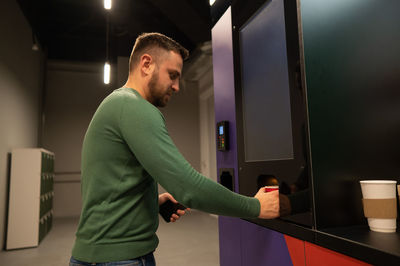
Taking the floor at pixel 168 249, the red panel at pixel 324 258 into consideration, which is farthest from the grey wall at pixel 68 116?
the red panel at pixel 324 258

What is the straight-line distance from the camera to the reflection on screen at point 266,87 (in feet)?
3.97

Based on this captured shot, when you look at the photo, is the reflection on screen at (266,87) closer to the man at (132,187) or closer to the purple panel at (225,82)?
the purple panel at (225,82)

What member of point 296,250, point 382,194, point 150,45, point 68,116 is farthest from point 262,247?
point 68,116

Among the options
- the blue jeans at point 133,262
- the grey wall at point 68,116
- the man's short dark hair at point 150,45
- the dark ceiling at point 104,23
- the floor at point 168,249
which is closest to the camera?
the blue jeans at point 133,262

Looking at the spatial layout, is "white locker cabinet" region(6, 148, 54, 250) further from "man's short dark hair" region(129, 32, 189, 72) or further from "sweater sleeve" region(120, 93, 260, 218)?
"sweater sleeve" region(120, 93, 260, 218)

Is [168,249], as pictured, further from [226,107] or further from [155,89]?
[155,89]

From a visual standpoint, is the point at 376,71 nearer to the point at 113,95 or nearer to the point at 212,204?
the point at 212,204

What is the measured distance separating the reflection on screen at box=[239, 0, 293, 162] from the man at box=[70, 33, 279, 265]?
0.30 meters

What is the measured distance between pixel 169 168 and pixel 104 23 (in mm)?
5682

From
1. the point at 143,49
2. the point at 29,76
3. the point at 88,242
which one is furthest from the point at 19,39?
the point at 88,242

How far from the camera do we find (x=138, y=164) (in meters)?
1.02

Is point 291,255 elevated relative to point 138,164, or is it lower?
lower

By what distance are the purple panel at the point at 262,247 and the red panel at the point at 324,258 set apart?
0.16m

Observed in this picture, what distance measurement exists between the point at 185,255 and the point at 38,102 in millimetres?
4688
